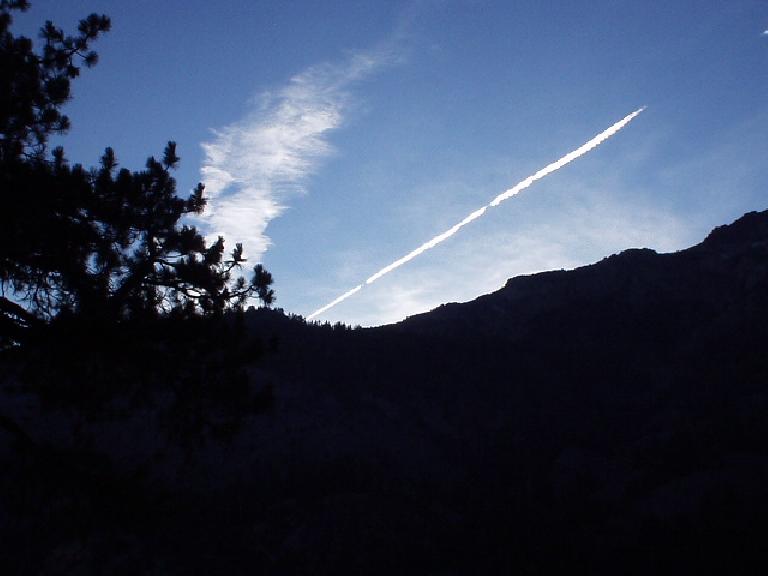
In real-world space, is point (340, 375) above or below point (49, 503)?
above

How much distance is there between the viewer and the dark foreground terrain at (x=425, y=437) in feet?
29.7

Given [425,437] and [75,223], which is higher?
[75,223]

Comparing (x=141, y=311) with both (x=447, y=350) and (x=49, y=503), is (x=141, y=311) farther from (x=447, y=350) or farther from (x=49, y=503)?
(x=447, y=350)

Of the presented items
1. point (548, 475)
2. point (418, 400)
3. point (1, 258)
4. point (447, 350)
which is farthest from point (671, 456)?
point (1, 258)

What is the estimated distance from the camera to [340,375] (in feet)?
145

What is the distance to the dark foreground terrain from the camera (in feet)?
29.7

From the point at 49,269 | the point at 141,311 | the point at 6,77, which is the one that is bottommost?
the point at 141,311

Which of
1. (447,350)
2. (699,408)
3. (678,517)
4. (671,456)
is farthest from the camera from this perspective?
(447,350)

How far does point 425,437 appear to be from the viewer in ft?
131

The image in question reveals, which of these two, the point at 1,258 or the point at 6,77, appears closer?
the point at 1,258

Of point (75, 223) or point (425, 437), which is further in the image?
point (425, 437)

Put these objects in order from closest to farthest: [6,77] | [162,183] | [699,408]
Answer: [6,77] → [162,183] → [699,408]

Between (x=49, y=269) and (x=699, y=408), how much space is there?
3955 cm

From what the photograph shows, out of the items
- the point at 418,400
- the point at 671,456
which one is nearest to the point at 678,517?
the point at 671,456
